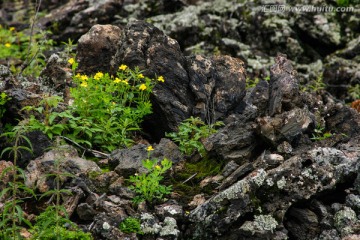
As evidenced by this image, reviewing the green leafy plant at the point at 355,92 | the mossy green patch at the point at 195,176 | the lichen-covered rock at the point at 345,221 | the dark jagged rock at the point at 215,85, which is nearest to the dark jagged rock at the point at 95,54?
the dark jagged rock at the point at 215,85

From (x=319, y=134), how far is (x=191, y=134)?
1947mm

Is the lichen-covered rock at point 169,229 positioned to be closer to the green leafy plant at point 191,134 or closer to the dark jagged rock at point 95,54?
the green leafy plant at point 191,134

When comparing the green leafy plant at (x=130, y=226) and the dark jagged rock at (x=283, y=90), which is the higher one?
the dark jagged rock at (x=283, y=90)

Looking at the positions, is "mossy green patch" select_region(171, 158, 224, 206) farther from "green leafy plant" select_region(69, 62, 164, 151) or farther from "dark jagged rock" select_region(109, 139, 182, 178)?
"green leafy plant" select_region(69, 62, 164, 151)

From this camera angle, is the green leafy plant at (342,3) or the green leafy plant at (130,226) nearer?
the green leafy plant at (130,226)

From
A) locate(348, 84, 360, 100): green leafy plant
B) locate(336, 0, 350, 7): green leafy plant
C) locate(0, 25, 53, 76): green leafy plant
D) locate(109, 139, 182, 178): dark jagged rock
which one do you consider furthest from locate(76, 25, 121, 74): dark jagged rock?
locate(336, 0, 350, 7): green leafy plant

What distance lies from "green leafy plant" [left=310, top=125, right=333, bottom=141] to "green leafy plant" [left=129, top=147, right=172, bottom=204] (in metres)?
2.18

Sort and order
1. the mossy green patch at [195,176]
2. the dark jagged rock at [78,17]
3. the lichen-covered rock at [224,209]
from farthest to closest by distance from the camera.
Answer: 1. the dark jagged rock at [78,17]
2. the mossy green patch at [195,176]
3. the lichen-covered rock at [224,209]

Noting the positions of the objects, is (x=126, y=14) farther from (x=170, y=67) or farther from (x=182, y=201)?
(x=182, y=201)

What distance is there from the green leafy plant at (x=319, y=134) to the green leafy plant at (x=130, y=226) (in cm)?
277

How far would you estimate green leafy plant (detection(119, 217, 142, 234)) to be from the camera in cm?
611

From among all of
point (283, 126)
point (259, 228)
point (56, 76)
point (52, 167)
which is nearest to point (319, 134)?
point (283, 126)

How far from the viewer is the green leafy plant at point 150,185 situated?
6598 mm

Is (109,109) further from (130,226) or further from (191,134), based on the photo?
(130,226)
